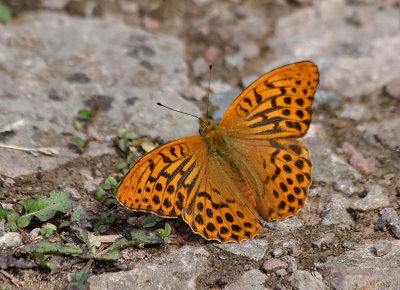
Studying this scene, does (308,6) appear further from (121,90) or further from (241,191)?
(241,191)

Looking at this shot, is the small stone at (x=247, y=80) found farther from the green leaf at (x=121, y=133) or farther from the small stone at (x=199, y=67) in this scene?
the green leaf at (x=121, y=133)

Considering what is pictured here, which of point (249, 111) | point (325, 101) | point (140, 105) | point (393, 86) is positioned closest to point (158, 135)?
point (140, 105)

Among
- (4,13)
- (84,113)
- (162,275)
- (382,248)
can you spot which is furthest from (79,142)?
(382,248)

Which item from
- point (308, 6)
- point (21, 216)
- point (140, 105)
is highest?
point (308, 6)

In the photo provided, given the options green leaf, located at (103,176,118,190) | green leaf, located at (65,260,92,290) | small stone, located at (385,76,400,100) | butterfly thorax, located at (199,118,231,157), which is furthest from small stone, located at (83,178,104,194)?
small stone, located at (385,76,400,100)

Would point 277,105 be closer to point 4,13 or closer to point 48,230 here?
point 48,230

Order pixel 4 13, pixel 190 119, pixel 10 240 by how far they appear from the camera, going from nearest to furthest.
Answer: pixel 10 240 < pixel 190 119 < pixel 4 13
